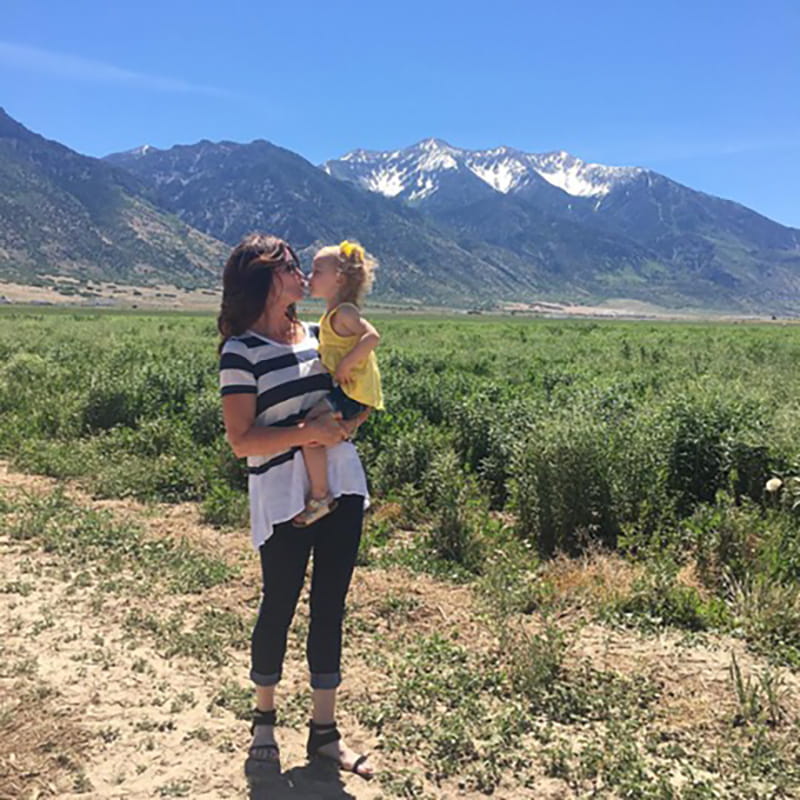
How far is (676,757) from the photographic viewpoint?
3318 mm

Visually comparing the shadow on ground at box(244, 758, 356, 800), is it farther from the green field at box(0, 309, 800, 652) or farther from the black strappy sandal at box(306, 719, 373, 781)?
the green field at box(0, 309, 800, 652)

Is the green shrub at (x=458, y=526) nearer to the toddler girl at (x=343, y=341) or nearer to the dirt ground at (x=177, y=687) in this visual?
the dirt ground at (x=177, y=687)

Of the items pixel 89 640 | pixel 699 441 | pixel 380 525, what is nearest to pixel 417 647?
pixel 89 640

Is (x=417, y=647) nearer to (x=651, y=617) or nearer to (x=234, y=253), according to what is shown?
(x=651, y=617)

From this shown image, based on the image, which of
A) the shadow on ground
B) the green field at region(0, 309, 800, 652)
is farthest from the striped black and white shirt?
the green field at region(0, 309, 800, 652)

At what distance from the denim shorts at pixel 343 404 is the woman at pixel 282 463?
0.16ft

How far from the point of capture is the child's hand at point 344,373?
3.11m

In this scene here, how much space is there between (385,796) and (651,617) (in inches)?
95.0

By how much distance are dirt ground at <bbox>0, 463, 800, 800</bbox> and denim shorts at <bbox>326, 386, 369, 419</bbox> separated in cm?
165

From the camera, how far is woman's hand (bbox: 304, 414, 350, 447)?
9.71 ft

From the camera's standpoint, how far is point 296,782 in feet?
10.4

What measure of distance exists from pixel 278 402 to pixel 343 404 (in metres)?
0.29

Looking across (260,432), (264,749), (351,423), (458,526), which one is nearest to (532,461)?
(458,526)

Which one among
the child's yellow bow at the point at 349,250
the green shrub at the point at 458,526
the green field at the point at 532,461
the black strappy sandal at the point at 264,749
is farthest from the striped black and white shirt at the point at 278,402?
the green shrub at the point at 458,526
